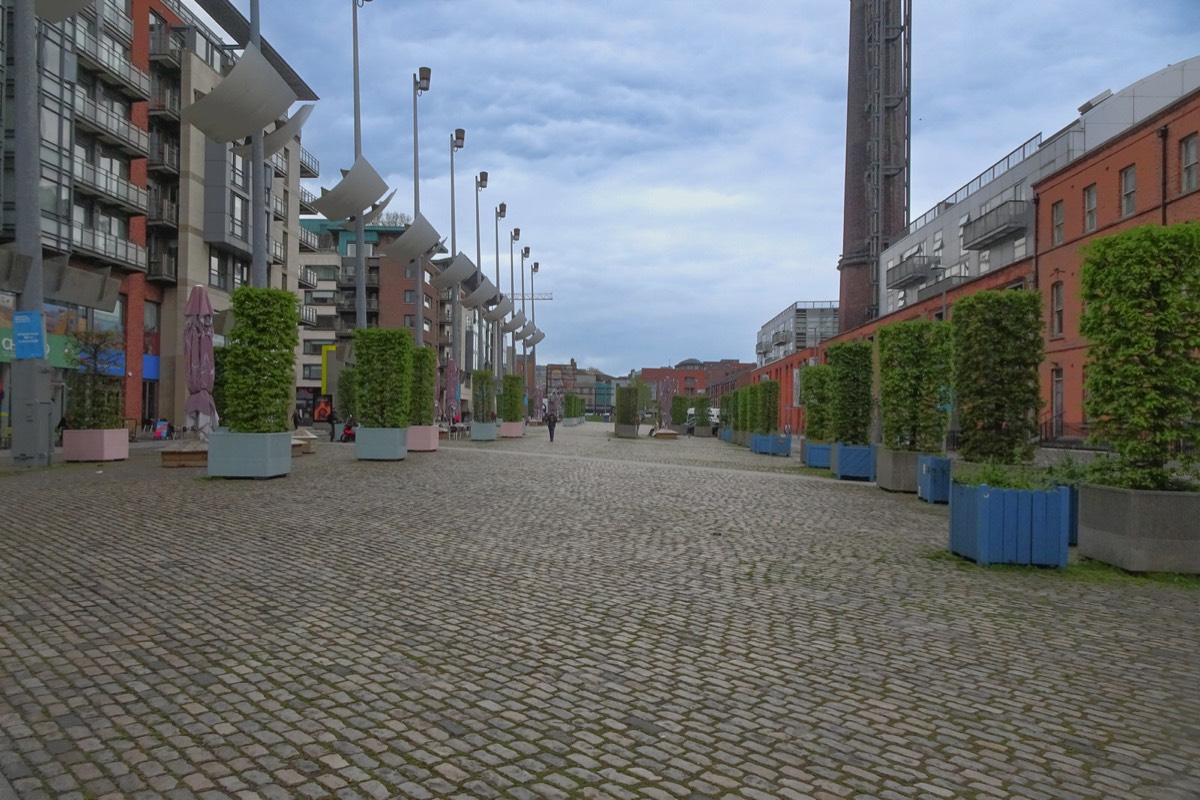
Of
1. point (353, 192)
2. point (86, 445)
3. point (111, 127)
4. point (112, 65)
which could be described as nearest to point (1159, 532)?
point (86, 445)

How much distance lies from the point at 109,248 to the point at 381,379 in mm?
18743

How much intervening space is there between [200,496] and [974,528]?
10.8m

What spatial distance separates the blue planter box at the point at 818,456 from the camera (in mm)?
24688

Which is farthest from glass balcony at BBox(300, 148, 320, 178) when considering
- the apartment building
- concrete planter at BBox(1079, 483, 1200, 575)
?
concrete planter at BBox(1079, 483, 1200, 575)

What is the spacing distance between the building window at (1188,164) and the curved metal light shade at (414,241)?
86.4 ft

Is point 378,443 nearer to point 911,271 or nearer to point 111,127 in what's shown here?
point 111,127

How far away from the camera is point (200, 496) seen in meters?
13.7

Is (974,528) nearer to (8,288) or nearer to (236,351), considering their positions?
(236,351)

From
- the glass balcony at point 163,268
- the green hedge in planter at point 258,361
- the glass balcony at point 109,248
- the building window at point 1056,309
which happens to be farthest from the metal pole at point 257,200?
the building window at point 1056,309

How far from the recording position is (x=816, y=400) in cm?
2512

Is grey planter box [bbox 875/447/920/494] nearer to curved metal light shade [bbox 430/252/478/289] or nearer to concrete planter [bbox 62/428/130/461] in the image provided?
concrete planter [bbox 62/428/130/461]

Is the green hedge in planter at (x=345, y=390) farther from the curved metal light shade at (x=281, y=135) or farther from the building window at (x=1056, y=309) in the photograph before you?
the building window at (x=1056, y=309)

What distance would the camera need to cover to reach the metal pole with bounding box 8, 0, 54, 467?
1861 cm

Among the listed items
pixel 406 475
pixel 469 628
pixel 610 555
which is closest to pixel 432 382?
pixel 406 475
